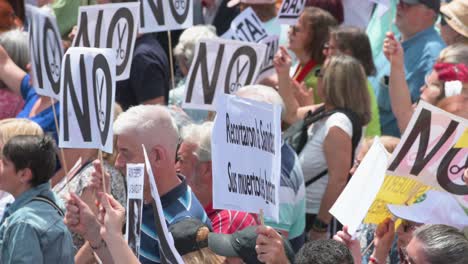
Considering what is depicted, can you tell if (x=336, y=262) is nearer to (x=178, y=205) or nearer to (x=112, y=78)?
(x=178, y=205)

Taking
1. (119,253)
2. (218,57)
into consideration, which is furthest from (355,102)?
(119,253)

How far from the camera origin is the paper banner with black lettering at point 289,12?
9094 millimetres

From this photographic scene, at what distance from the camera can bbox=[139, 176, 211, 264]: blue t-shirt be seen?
564 centimetres

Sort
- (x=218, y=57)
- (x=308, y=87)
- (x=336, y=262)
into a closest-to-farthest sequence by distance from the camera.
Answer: (x=336, y=262)
(x=218, y=57)
(x=308, y=87)

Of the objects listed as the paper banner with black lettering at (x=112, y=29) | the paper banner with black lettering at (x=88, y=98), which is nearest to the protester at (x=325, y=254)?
the paper banner with black lettering at (x=88, y=98)

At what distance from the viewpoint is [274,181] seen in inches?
205

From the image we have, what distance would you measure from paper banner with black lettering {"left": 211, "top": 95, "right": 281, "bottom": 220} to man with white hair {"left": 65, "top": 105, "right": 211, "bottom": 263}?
49 cm

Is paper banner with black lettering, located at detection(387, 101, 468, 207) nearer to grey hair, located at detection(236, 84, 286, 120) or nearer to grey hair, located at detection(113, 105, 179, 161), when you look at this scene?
grey hair, located at detection(113, 105, 179, 161)

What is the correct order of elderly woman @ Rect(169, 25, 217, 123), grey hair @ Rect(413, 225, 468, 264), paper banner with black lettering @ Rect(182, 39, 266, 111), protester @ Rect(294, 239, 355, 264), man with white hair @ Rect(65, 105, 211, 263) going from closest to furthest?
protester @ Rect(294, 239, 355, 264)
grey hair @ Rect(413, 225, 468, 264)
man with white hair @ Rect(65, 105, 211, 263)
paper banner with black lettering @ Rect(182, 39, 266, 111)
elderly woman @ Rect(169, 25, 217, 123)

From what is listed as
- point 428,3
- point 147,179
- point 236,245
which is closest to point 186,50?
point 428,3

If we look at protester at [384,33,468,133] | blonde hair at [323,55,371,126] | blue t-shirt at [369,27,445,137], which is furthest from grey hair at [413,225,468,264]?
blue t-shirt at [369,27,445,137]

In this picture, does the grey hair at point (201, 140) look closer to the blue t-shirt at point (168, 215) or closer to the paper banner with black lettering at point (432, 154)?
the blue t-shirt at point (168, 215)

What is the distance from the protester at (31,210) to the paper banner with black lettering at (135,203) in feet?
1.98

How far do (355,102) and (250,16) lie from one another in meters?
2.05
